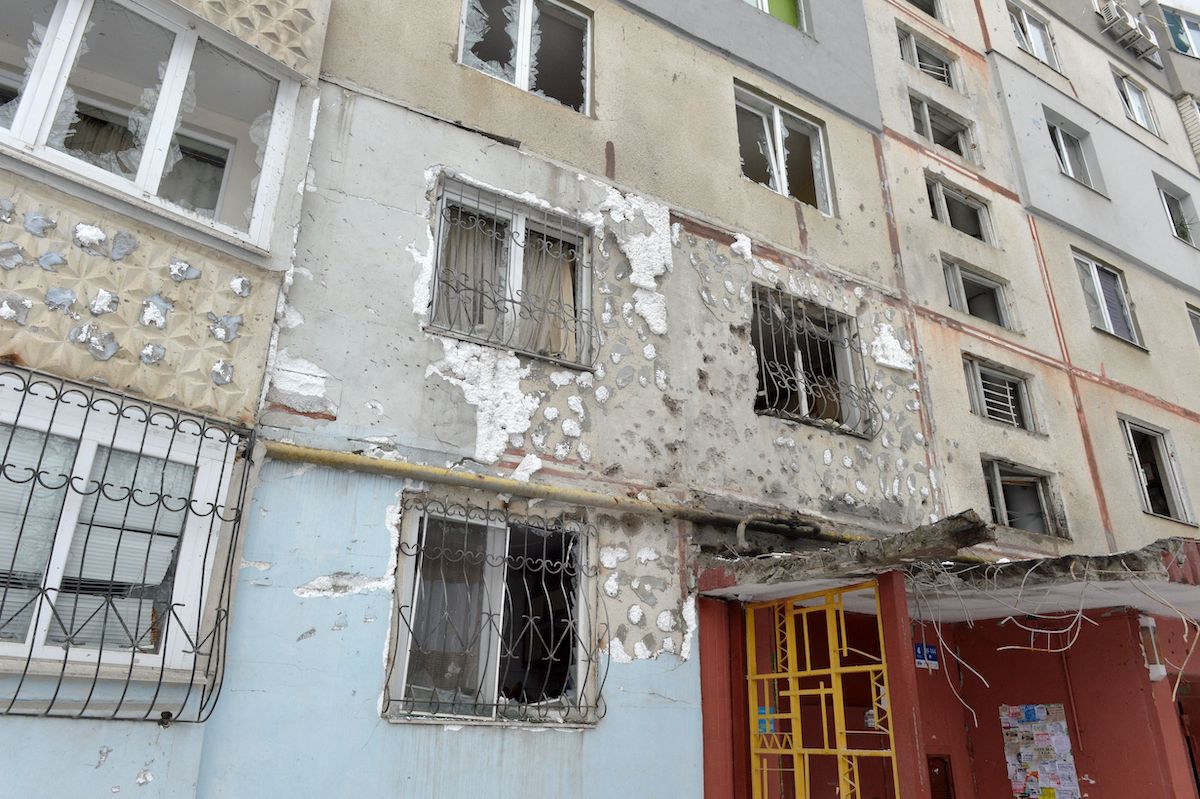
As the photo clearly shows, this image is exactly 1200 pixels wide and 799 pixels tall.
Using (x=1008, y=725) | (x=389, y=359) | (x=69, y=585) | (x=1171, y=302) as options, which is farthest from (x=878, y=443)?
(x=1171, y=302)

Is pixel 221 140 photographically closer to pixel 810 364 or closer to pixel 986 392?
pixel 810 364

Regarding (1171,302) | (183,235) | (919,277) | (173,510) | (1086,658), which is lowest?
(1086,658)

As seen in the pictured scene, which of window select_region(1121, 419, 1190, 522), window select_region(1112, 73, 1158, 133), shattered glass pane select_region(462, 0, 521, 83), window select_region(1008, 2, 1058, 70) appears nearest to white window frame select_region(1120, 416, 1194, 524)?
window select_region(1121, 419, 1190, 522)

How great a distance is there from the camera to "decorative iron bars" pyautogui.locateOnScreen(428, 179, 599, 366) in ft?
20.3

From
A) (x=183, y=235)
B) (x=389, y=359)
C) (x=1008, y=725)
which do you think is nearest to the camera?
(x=183, y=235)

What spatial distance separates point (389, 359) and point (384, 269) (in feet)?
2.29

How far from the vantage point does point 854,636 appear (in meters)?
8.46

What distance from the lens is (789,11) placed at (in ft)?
34.1

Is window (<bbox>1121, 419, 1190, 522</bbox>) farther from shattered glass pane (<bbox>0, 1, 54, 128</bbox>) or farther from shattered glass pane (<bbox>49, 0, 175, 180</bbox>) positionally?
shattered glass pane (<bbox>0, 1, 54, 128</bbox>)

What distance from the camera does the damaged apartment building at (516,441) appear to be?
4348 mm

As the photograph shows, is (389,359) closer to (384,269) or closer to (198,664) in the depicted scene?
(384,269)

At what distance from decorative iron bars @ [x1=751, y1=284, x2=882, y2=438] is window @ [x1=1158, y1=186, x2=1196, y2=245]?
1025 centimetres

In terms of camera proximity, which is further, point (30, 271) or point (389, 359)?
point (389, 359)

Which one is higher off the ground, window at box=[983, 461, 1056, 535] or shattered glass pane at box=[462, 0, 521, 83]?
shattered glass pane at box=[462, 0, 521, 83]
